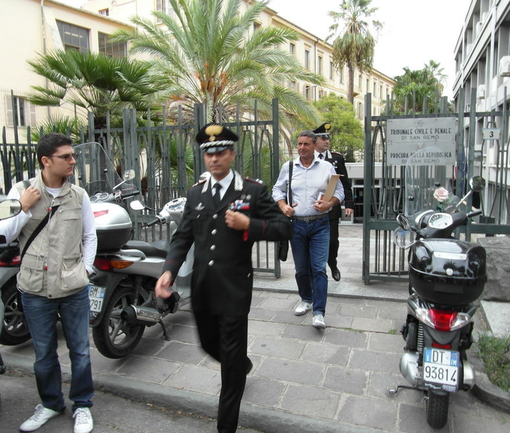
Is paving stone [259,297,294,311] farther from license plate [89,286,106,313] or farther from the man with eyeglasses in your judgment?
the man with eyeglasses

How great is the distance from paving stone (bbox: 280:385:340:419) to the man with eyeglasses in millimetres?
1363

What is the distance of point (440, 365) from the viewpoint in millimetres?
2701

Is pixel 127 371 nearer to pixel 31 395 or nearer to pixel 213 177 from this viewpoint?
pixel 31 395

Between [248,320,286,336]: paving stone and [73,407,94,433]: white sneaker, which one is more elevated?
[248,320,286,336]: paving stone

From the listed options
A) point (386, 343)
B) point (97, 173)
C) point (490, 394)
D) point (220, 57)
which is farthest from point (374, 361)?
point (220, 57)

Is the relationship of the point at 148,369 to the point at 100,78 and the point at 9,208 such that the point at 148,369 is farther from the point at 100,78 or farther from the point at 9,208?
the point at 100,78

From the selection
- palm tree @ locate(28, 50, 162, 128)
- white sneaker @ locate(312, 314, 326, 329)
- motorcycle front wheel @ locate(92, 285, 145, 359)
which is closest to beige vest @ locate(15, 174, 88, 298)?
motorcycle front wheel @ locate(92, 285, 145, 359)

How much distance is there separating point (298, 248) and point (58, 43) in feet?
73.5

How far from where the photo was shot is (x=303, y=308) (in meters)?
4.88

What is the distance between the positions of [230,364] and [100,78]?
966 cm

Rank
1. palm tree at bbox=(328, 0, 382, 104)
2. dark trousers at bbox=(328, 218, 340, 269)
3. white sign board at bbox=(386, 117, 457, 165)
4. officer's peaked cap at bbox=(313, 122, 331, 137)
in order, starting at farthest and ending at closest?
palm tree at bbox=(328, 0, 382, 104) < dark trousers at bbox=(328, 218, 340, 269) < officer's peaked cap at bbox=(313, 122, 331, 137) < white sign board at bbox=(386, 117, 457, 165)

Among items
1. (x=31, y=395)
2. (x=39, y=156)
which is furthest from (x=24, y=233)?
(x=31, y=395)

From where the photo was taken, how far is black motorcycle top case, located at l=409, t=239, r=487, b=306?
2719mm

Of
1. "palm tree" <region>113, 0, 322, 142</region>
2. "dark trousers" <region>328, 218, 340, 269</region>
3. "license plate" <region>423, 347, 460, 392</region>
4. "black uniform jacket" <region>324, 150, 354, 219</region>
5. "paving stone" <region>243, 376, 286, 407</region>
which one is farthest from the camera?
"palm tree" <region>113, 0, 322, 142</region>
